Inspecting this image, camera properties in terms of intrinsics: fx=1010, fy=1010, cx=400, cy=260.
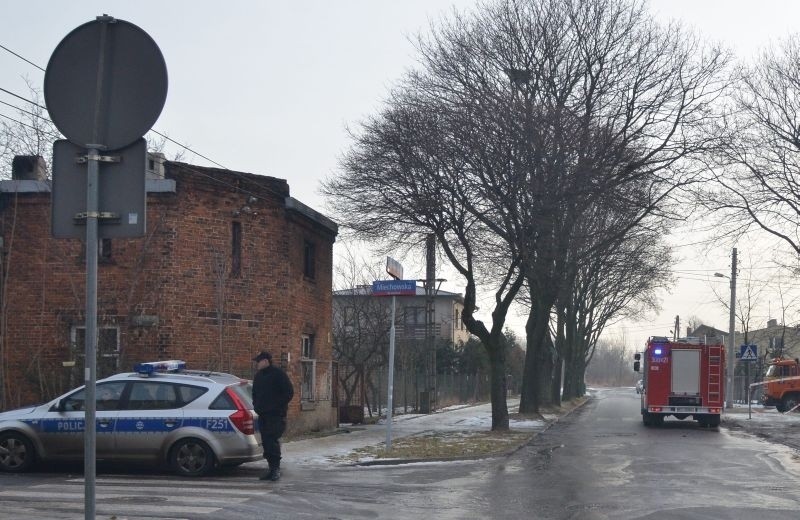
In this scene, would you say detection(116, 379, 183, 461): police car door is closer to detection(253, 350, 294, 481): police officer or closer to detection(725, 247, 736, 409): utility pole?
detection(253, 350, 294, 481): police officer

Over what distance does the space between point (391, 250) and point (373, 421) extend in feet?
18.1

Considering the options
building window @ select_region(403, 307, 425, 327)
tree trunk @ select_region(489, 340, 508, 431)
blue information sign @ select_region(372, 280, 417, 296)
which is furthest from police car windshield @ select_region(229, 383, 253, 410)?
building window @ select_region(403, 307, 425, 327)

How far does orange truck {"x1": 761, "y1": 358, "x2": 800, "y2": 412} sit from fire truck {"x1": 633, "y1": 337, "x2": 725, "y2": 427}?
52.1 ft

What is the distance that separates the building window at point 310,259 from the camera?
25422 millimetres

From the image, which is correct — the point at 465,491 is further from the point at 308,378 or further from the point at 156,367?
the point at 308,378

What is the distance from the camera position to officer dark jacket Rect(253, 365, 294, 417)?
47.8 ft

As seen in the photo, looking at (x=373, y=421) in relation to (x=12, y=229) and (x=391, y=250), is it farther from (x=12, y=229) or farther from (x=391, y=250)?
(x=12, y=229)

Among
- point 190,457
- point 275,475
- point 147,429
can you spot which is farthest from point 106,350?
point 275,475

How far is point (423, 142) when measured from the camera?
2552cm

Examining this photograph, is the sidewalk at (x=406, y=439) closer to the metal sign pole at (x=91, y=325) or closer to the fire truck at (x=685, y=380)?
the fire truck at (x=685, y=380)

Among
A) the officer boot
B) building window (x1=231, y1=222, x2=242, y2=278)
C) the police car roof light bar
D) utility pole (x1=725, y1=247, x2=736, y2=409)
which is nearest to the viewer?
the officer boot

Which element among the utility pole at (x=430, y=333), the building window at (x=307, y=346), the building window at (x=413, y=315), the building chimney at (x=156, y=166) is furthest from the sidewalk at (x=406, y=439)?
the building window at (x=413, y=315)

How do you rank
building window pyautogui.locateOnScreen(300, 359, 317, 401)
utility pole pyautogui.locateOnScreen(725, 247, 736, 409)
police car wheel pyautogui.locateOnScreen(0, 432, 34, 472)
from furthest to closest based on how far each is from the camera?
1. utility pole pyautogui.locateOnScreen(725, 247, 736, 409)
2. building window pyautogui.locateOnScreen(300, 359, 317, 401)
3. police car wheel pyautogui.locateOnScreen(0, 432, 34, 472)

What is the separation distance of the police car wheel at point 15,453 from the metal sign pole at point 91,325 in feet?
34.9
